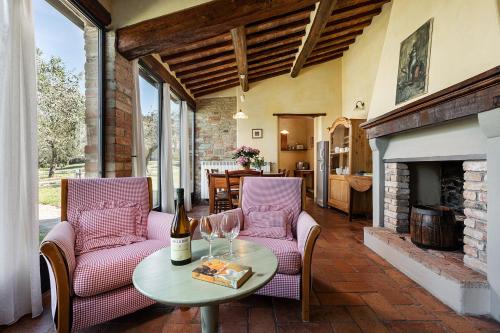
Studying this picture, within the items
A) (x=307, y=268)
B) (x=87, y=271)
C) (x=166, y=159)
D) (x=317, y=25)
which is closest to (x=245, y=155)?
(x=166, y=159)

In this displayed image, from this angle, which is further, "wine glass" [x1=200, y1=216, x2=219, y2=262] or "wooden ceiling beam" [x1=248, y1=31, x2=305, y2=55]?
"wooden ceiling beam" [x1=248, y1=31, x2=305, y2=55]

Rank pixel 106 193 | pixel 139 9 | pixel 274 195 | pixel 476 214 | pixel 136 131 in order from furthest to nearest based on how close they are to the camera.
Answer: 1. pixel 136 131
2. pixel 139 9
3. pixel 274 195
4. pixel 106 193
5. pixel 476 214

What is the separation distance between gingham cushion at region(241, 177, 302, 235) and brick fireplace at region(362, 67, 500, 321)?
1023mm

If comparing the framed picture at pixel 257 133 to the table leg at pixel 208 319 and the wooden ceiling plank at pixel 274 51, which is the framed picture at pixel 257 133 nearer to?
the wooden ceiling plank at pixel 274 51

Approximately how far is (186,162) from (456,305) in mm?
4356

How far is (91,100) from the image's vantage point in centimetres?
239

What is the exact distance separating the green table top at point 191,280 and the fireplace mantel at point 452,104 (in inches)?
61.0

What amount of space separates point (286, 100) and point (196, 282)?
518 centimetres

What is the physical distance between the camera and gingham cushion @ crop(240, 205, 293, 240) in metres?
1.81

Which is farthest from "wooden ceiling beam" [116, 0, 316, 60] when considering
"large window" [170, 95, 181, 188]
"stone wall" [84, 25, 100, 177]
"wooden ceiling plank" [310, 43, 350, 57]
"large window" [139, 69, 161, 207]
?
"wooden ceiling plank" [310, 43, 350, 57]

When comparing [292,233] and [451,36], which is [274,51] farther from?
[292,233]

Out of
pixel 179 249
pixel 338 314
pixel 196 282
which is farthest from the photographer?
pixel 338 314

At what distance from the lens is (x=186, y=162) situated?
4898mm

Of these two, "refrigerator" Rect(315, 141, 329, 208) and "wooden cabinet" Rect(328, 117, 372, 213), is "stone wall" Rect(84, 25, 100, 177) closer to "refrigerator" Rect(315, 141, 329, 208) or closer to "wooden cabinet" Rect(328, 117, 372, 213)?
"wooden cabinet" Rect(328, 117, 372, 213)
